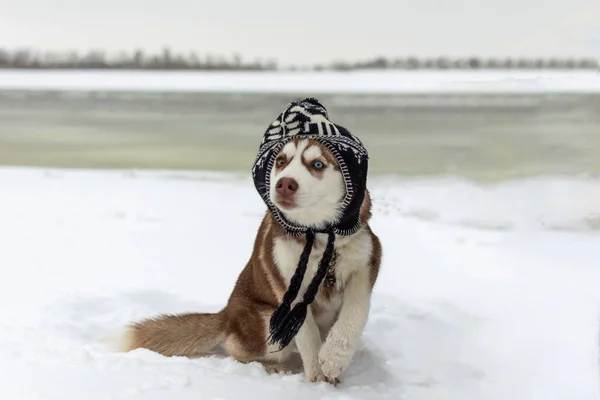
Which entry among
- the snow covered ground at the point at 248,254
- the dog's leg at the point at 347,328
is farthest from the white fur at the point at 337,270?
the snow covered ground at the point at 248,254

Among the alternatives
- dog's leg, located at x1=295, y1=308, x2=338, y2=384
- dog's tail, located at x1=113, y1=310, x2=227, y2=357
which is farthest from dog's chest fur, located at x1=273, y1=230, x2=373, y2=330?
dog's tail, located at x1=113, y1=310, x2=227, y2=357

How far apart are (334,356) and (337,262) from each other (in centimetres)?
35

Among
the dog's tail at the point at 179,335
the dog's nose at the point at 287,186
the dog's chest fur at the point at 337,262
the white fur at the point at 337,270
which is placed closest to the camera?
the dog's nose at the point at 287,186

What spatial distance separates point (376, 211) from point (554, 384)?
2608mm

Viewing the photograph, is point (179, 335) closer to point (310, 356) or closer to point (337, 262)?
point (310, 356)

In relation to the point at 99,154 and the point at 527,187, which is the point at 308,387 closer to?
the point at 527,187

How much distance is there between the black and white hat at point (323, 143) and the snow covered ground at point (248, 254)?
0.65 metres

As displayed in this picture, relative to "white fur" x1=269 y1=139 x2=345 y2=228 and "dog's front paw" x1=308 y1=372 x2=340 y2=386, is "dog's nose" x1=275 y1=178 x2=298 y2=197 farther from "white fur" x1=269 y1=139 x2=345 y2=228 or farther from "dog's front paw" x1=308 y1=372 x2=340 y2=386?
"dog's front paw" x1=308 y1=372 x2=340 y2=386

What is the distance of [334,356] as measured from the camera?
2.43 metres

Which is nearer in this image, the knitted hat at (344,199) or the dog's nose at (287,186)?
the dog's nose at (287,186)

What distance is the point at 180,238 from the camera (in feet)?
14.9

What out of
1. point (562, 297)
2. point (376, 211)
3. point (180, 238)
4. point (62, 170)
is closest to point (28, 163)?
point (62, 170)

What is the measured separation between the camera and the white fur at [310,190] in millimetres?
2281

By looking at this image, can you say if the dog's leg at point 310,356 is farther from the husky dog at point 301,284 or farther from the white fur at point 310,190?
the white fur at point 310,190
